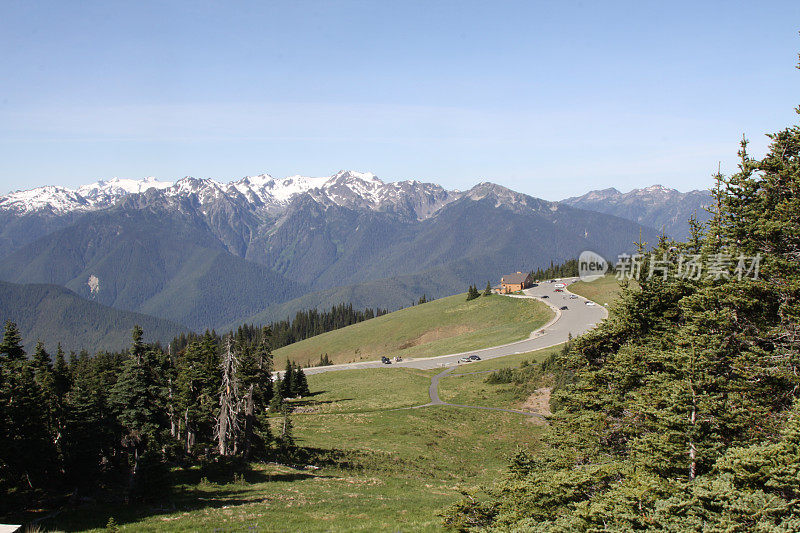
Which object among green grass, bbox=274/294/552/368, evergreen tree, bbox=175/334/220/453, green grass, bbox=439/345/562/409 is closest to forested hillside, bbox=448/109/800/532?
evergreen tree, bbox=175/334/220/453

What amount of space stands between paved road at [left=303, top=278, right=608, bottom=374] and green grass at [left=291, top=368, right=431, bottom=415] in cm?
858

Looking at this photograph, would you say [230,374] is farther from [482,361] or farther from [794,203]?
[482,361]

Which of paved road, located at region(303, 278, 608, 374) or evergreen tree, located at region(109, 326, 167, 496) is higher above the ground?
evergreen tree, located at region(109, 326, 167, 496)

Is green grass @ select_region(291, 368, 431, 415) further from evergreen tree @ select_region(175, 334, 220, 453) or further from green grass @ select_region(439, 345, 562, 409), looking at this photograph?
evergreen tree @ select_region(175, 334, 220, 453)

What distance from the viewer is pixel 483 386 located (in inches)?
2675

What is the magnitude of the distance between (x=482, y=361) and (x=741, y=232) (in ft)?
228

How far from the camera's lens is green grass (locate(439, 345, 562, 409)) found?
61153 mm

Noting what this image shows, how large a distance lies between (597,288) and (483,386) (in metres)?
70.7

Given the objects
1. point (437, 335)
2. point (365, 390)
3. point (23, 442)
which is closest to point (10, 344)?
point (23, 442)

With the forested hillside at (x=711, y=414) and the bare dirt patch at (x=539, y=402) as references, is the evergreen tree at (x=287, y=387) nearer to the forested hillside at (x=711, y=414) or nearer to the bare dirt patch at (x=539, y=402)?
the bare dirt patch at (x=539, y=402)

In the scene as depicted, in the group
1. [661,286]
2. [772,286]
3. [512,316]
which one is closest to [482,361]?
[512,316]

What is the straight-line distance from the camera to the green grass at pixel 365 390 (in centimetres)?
6531

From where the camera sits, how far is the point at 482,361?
276ft

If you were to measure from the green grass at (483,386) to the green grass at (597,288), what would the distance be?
42.5 meters
